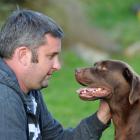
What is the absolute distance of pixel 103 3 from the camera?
2256 cm

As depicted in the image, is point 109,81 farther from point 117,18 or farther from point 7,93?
point 117,18

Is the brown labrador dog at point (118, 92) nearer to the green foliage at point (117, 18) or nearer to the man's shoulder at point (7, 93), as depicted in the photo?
the man's shoulder at point (7, 93)

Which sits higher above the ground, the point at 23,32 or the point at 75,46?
the point at 23,32

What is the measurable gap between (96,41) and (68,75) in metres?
2.51

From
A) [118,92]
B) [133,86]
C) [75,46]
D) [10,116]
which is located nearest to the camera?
[10,116]

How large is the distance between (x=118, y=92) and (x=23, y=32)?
1134mm

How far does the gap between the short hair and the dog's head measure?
762 millimetres

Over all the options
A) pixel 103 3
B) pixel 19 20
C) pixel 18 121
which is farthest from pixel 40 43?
pixel 103 3

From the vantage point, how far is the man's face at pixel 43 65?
4848 millimetres

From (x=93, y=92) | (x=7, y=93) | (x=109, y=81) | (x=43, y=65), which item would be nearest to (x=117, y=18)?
(x=109, y=81)

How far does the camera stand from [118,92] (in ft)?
18.3

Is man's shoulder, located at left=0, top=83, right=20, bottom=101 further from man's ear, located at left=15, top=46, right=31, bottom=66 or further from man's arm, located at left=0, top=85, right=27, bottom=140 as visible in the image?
man's ear, located at left=15, top=46, right=31, bottom=66

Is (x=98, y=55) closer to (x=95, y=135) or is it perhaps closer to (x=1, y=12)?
(x=1, y=12)

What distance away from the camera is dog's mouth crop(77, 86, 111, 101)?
5414 millimetres
